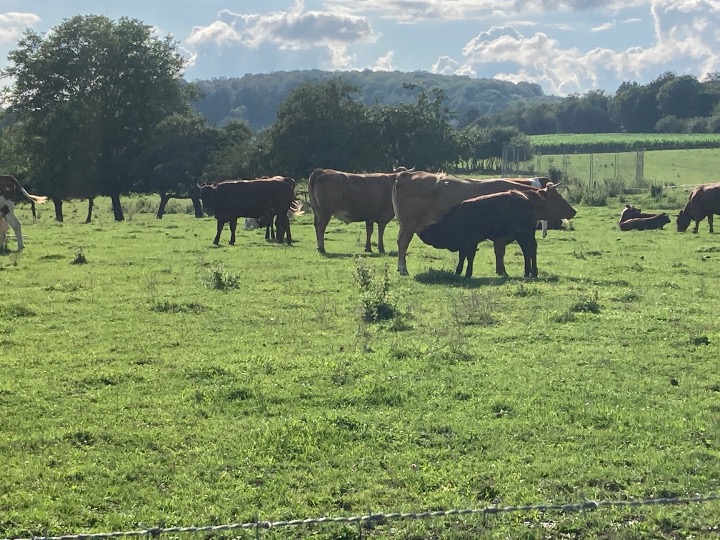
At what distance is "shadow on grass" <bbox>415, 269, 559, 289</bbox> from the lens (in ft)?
51.9

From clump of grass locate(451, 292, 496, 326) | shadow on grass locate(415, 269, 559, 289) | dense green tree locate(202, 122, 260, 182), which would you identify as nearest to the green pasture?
dense green tree locate(202, 122, 260, 182)

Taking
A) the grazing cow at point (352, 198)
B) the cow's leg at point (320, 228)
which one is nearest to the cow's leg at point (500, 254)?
the grazing cow at point (352, 198)

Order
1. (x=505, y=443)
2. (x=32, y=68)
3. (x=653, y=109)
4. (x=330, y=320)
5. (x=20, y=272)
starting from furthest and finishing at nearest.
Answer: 1. (x=653, y=109)
2. (x=32, y=68)
3. (x=20, y=272)
4. (x=330, y=320)
5. (x=505, y=443)

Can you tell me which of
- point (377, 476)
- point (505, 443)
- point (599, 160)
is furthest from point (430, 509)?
point (599, 160)

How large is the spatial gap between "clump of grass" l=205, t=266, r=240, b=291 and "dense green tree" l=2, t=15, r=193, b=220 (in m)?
31.5

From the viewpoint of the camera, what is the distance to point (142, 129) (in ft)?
154

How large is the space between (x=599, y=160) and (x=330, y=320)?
67.0 metres

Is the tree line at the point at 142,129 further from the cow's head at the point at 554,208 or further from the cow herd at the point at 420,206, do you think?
the cow's head at the point at 554,208

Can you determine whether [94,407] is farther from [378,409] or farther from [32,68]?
[32,68]

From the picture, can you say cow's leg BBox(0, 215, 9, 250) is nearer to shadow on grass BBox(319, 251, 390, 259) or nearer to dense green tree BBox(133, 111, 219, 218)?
shadow on grass BBox(319, 251, 390, 259)

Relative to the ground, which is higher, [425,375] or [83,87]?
[83,87]

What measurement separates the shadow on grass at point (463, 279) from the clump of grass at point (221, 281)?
141 inches

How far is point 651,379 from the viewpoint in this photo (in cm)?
877

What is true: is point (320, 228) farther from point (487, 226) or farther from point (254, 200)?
point (487, 226)
